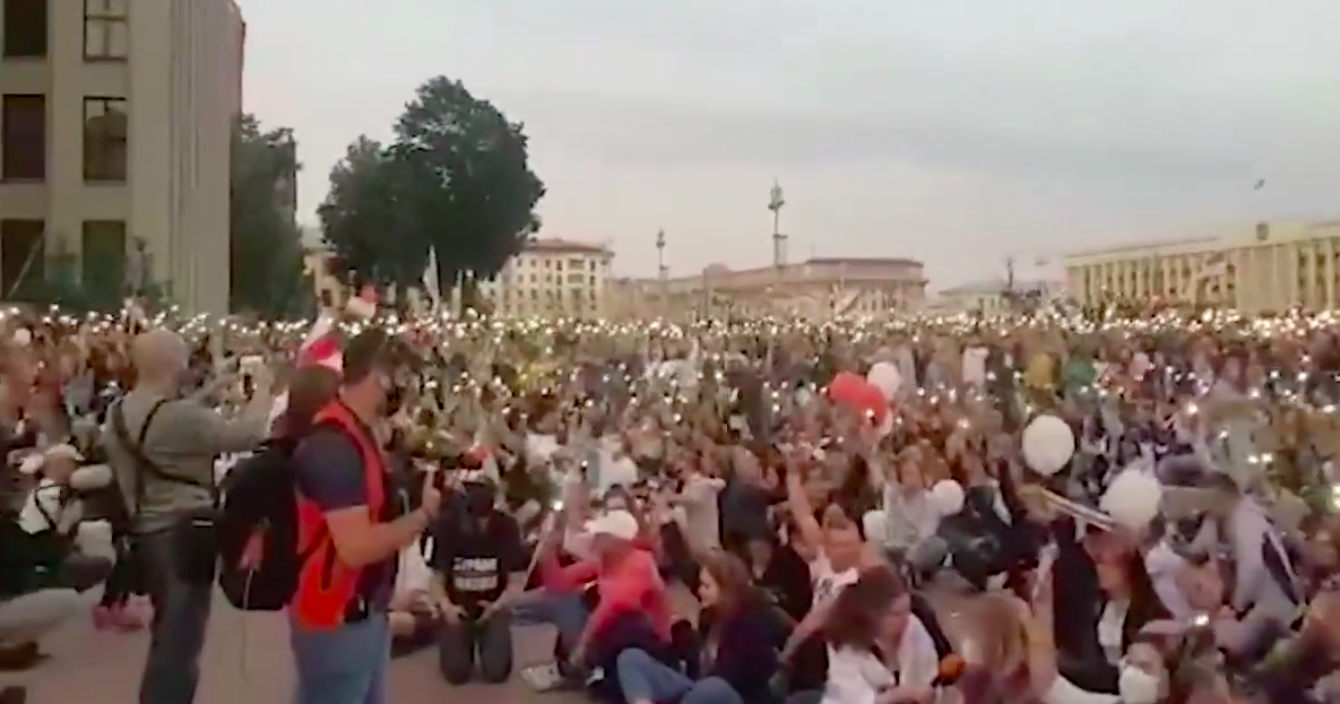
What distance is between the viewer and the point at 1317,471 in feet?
22.3

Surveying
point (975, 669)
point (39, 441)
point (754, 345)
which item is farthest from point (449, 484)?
point (754, 345)

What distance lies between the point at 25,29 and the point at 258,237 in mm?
3337

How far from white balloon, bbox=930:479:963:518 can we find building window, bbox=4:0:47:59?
14.8 m

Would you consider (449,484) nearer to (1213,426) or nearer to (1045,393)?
(1213,426)

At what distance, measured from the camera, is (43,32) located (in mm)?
18625

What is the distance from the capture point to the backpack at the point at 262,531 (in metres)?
3.88

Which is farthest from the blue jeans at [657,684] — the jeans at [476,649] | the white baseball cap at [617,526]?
the jeans at [476,649]

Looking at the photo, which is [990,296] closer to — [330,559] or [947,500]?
[947,500]

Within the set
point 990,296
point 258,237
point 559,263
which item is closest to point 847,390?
point 559,263

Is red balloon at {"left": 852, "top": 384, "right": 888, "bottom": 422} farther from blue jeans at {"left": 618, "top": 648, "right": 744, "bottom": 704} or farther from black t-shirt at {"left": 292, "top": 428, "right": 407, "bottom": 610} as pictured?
black t-shirt at {"left": 292, "top": 428, "right": 407, "bottom": 610}

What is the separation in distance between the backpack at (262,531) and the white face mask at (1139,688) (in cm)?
193

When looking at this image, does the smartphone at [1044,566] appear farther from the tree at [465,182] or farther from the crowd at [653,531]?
the tree at [465,182]

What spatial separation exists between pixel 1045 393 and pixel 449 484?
5.21 meters

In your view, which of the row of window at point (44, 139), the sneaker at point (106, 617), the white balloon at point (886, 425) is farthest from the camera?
the row of window at point (44, 139)
